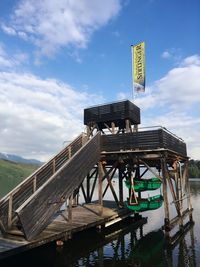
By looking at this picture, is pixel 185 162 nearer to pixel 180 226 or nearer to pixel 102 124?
pixel 180 226

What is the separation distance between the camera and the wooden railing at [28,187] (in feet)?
42.9

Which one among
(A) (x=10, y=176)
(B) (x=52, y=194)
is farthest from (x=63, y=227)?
(A) (x=10, y=176)

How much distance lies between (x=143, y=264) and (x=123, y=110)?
1311 cm

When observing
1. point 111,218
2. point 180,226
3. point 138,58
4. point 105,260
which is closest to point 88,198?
point 111,218

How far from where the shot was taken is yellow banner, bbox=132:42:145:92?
2319cm

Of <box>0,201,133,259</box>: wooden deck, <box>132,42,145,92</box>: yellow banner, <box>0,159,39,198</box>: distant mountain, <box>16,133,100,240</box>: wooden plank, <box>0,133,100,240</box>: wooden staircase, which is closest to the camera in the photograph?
<box>0,201,133,259</box>: wooden deck

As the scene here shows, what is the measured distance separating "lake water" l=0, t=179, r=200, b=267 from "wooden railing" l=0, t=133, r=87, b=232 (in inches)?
80.8

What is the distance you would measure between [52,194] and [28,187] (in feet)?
5.59

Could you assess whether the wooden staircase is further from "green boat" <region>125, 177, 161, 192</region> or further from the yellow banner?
the yellow banner

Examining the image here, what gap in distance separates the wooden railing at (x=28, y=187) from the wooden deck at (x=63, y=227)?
1.07 metres

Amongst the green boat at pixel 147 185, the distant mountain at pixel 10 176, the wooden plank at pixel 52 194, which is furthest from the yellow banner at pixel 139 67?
the distant mountain at pixel 10 176

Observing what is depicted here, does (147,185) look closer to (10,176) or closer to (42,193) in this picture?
(42,193)

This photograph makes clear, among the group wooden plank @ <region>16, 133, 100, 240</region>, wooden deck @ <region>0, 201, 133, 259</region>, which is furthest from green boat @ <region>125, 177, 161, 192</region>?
wooden plank @ <region>16, 133, 100, 240</region>

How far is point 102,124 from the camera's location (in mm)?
24781
